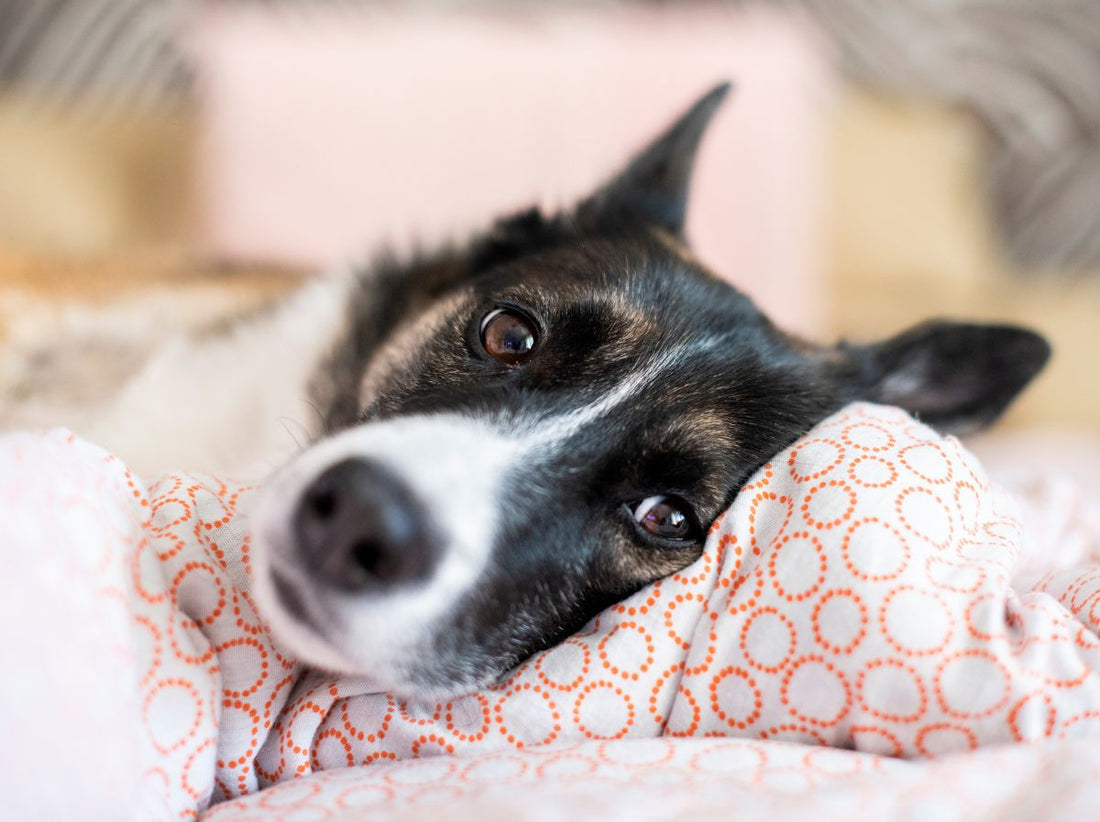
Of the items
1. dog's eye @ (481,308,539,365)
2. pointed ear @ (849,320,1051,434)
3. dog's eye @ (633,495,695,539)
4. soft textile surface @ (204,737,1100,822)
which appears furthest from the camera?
pointed ear @ (849,320,1051,434)

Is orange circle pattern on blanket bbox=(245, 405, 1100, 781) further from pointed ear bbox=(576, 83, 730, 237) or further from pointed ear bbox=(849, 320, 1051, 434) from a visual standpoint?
pointed ear bbox=(576, 83, 730, 237)

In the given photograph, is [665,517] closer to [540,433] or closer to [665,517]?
[665,517]

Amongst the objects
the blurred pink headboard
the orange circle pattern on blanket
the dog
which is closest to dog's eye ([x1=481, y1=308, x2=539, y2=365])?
the dog

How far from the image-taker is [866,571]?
3.99 feet

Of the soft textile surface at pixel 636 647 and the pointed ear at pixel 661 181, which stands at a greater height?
the pointed ear at pixel 661 181

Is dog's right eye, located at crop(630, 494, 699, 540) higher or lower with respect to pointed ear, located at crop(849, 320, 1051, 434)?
lower

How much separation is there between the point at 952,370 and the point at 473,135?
2.00 meters

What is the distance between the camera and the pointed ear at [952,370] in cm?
182

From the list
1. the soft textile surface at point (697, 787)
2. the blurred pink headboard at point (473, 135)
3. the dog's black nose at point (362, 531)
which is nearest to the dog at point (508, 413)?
the dog's black nose at point (362, 531)

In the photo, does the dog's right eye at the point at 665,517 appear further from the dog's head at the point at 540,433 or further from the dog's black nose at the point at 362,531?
the dog's black nose at the point at 362,531

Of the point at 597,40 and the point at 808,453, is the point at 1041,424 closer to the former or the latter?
the point at 597,40

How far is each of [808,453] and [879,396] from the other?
1.93 feet

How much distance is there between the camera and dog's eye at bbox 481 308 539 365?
156 cm

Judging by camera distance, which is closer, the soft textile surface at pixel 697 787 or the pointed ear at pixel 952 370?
the soft textile surface at pixel 697 787
